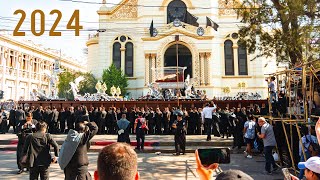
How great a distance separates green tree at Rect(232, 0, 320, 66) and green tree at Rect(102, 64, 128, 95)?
765 inches

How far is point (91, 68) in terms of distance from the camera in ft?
123

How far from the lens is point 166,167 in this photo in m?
8.84

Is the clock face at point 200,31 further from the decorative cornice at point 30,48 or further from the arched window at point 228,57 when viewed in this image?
the decorative cornice at point 30,48

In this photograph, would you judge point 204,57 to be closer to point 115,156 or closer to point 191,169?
point 191,169

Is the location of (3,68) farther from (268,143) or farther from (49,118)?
(268,143)

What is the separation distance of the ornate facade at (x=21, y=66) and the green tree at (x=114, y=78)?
37.4 feet

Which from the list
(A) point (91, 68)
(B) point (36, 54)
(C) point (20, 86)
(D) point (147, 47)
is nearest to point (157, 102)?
(D) point (147, 47)

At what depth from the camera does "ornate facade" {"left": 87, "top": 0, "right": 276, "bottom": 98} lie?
31469 mm

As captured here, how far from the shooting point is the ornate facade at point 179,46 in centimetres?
3147

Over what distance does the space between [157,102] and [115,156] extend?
1634cm

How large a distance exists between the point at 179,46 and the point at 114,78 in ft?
29.2

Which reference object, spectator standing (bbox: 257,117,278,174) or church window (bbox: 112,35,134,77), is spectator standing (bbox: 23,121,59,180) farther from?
church window (bbox: 112,35,134,77)

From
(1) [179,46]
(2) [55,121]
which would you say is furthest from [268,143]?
(1) [179,46]

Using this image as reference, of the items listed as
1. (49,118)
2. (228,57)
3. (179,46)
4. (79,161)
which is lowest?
(79,161)
